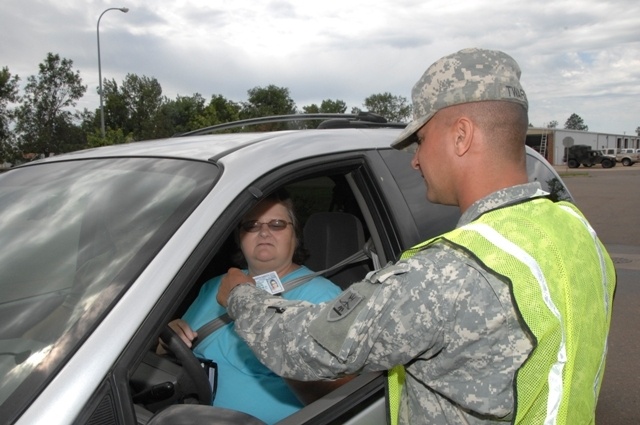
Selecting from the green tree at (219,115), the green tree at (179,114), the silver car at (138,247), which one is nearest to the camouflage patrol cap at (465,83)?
the silver car at (138,247)

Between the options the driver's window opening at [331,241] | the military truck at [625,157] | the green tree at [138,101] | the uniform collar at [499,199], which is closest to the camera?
the uniform collar at [499,199]

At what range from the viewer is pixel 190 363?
190 cm

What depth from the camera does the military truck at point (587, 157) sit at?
50625mm

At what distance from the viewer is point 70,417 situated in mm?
1214

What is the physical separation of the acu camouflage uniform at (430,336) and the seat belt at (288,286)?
3.25 feet

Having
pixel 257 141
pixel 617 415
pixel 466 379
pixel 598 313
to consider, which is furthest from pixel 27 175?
pixel 617 415

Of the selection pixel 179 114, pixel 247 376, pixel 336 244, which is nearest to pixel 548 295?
pixel 247 376

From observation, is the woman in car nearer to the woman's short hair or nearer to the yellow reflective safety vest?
the woman's short hair

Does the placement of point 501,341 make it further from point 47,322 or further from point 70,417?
point 47,322

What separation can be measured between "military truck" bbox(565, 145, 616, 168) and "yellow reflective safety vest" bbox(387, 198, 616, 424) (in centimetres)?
5275

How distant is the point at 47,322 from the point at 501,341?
1.06 meters

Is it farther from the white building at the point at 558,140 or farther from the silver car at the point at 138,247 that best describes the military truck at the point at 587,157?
the silver car at the point at 138,247

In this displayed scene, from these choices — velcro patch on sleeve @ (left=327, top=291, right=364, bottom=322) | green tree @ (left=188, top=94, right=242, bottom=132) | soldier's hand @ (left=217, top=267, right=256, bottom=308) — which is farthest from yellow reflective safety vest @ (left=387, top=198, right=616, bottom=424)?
green tree @ (left=188, top=94, right=242, bottom=132)

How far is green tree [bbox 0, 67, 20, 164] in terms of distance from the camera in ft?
125
